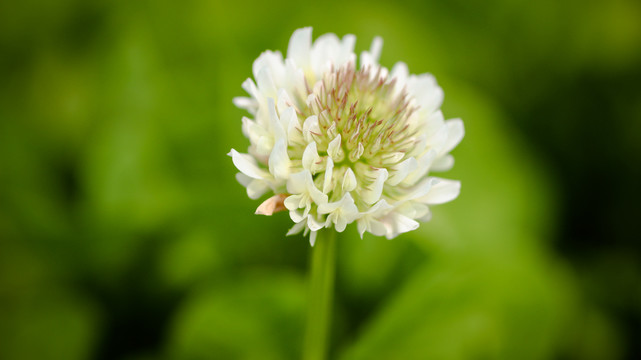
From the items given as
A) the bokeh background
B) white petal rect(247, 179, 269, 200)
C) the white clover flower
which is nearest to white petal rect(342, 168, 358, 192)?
the white clover flower

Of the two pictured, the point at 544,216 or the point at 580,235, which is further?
the point at 580,235

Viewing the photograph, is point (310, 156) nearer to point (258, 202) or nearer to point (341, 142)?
point (341, 142)

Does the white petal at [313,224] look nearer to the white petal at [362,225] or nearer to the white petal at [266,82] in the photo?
the white petal at [362,225]

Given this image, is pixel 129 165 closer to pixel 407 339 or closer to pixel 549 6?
pixel 407 339

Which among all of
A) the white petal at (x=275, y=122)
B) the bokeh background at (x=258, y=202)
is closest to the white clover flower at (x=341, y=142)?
the white petal at (x=275, y=122)

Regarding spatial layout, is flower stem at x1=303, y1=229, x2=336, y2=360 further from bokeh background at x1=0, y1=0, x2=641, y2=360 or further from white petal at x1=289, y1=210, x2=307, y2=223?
bokeh background at x1=0, y1=0, x2=641, y2=360

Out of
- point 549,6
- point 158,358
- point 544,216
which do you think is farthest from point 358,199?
point 549,6

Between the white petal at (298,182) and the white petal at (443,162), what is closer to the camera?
the white petal at (298,182)

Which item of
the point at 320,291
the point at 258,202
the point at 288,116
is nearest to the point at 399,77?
the point at 288,116
